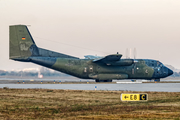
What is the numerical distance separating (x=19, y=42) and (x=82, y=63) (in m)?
11.5

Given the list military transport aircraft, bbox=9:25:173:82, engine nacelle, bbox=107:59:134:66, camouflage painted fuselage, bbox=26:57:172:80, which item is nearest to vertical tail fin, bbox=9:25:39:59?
military transport aircraft, bbox=9:25:173:82

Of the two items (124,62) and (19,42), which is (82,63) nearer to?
(124,62)

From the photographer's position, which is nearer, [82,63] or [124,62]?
[82,63]

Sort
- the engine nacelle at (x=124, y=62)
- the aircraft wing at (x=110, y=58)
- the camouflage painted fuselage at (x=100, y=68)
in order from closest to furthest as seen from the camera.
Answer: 1. the aircraft wing at (x=110, y=58)
2. the camouflage painted fuselage at (x=100, y=68)
3. the engine nacelle at (x=124, y=62)

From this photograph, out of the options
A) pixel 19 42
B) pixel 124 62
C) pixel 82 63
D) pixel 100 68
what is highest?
pixel 19 42

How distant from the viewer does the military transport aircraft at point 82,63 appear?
44.3 metres

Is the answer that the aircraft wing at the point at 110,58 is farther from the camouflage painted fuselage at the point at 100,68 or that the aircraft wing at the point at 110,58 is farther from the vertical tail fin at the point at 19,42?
the vertical tail fin at the point at 19,42

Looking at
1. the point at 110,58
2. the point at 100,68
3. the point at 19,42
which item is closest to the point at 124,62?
the point at 110,58

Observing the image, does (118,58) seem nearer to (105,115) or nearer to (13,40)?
(13,40)

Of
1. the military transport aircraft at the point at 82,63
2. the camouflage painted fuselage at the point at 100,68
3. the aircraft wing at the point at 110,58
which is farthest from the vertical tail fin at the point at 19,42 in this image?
the aircraft wing at the point at 110,58

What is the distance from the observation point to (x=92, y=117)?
15695 millimetres

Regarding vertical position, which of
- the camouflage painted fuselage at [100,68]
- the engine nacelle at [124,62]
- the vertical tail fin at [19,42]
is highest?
the vertical tail fin at [19,42]

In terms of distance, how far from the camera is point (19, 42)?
145ft

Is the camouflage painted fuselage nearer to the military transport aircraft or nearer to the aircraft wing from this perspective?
the military transport aircraft
